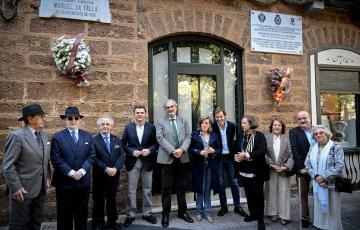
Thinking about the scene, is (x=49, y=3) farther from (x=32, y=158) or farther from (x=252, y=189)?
(x=252, y=189)

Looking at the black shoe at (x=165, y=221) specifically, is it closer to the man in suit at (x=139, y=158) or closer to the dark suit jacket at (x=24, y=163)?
the man in suit at (x=139, y=158)

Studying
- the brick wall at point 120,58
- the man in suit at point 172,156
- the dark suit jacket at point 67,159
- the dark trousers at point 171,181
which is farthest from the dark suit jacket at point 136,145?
the dark suit jacket at point 67,159

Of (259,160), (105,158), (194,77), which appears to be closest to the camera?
(105,158)

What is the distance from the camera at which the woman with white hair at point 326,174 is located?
4492 mm

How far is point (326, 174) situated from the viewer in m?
4.50

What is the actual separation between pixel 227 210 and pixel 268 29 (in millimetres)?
3571

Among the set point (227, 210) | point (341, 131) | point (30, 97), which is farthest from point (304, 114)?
point (30, 97)

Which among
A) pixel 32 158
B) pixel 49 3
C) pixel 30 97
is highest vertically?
pixel 49 3

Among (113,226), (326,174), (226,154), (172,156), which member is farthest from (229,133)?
(113,226)

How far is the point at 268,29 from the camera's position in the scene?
6.94 m

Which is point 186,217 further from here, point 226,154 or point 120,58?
point 120,58

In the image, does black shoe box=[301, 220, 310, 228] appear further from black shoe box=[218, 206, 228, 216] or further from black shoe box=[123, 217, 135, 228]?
black shoe box=[123, 217, 135, 228]

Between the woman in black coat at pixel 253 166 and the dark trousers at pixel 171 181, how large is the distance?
87 cm

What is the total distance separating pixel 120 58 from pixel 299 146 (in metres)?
3.21
